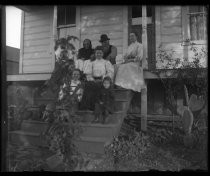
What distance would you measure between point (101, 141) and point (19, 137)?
219cm

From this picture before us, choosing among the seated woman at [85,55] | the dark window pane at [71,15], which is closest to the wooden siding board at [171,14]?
the seated woman at [85,55]

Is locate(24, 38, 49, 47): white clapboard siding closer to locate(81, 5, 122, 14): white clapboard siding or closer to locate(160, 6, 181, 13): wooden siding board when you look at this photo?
locate(81, 5, 122, 14): white clapboard siding

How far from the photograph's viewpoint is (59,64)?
508cm

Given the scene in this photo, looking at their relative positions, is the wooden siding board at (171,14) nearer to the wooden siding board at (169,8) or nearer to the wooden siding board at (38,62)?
the wooden siding board at (169,8)

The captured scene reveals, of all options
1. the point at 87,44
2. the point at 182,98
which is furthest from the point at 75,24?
the point at 182,98

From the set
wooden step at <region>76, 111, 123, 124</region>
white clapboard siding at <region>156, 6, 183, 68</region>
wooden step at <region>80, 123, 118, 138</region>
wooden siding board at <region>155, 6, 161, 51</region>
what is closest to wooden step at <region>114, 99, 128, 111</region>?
wooden step at <region>76, 111, 123, 124</region>

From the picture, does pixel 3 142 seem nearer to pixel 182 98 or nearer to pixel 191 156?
pixel 191 156

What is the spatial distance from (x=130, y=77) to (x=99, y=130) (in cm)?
207

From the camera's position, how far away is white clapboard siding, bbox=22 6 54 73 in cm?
1060

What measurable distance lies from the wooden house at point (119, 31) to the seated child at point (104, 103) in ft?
6.58

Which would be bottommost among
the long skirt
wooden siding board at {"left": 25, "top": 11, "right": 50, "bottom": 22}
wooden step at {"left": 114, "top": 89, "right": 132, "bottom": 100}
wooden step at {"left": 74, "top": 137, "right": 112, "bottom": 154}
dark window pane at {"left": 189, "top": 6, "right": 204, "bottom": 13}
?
wooden step at {"left": 74, "top": 137, "right": 112, "bottom": 154}

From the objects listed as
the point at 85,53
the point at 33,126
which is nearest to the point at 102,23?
the point at 85,53

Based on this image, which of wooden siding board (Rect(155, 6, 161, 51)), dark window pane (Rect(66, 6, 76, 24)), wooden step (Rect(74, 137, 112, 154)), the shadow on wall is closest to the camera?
wooden step (Rect(74, 137, 112, 154))

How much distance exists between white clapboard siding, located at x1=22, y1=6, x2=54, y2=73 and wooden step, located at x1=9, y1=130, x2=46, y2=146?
4356mm
